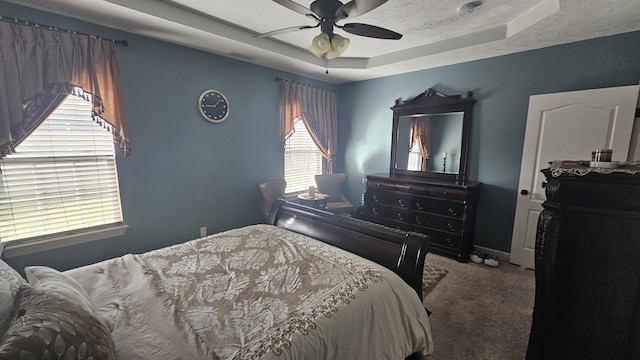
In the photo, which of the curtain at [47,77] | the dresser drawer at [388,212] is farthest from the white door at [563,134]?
the curtain at [47,77]

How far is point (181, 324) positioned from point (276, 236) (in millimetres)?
1035

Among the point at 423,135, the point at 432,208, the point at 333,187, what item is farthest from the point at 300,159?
the point at 432,208

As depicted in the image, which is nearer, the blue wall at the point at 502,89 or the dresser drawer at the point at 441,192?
the blue wall at the point at 502,89

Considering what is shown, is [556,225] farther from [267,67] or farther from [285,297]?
[267,67]

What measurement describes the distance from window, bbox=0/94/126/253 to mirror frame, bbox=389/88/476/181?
3.57m

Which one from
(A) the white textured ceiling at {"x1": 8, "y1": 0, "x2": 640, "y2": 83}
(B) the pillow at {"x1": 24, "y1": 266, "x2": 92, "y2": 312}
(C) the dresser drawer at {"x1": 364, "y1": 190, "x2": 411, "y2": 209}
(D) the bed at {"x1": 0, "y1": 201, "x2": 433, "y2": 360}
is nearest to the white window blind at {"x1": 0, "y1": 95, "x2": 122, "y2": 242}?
(A) the white textured ceiling at {"x1": 8, "y1": 0, "x2": 640, "y2": 83}

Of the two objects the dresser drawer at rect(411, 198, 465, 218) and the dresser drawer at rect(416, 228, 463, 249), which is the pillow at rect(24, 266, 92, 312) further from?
→ the dresser drawer at rect(411, 198, 465, 218)

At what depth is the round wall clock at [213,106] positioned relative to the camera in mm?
2981

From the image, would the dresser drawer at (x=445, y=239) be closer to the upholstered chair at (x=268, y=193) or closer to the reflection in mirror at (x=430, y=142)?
the reflection in mirror at (x=430, y=142)

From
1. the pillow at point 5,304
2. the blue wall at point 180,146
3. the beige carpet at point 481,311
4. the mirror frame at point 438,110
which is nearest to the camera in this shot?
the pillow at point 5,304

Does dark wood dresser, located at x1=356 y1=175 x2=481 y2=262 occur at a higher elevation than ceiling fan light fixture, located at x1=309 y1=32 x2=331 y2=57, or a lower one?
lower

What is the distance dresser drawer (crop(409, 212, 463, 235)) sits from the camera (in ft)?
10.3

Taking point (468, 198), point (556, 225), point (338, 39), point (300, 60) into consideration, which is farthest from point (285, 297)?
point (300, 60)

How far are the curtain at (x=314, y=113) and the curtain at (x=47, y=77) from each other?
6.43 feet
